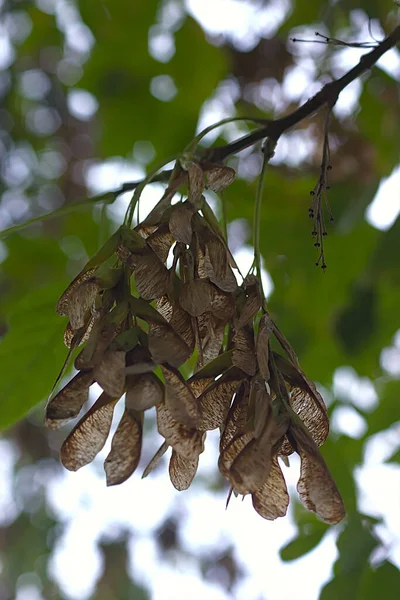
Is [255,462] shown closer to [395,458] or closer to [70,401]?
[70,401]

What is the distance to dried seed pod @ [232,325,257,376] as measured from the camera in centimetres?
64

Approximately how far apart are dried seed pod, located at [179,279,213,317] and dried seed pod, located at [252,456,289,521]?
173mm

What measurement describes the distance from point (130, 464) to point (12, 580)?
3.08 m

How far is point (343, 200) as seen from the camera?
1734 mm

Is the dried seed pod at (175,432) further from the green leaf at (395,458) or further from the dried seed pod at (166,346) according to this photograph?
the green leaf at (395,458)

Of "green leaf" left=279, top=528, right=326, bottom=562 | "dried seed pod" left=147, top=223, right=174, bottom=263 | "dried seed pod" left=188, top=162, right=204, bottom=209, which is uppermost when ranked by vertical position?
"dried seed pod" left=188, top=162, right=204, bottom=209

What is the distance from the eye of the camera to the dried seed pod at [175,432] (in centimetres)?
60

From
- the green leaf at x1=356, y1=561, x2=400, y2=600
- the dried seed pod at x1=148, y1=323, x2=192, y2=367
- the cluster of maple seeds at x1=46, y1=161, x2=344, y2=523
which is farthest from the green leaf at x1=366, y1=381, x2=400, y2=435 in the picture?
the dried seed pod at x1=148, y1=323, x2=192, y2=367

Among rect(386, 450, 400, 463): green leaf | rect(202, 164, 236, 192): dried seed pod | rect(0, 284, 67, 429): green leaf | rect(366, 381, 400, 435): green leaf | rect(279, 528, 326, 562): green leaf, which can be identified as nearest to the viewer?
rect(202, 164, 236, 192): dried seed pod

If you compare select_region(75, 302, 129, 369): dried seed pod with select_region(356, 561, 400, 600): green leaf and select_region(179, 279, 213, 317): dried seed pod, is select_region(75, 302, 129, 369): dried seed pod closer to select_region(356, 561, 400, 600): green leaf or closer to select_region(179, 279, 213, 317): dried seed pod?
select_region(179, 279, 213, 317): dried seed pod

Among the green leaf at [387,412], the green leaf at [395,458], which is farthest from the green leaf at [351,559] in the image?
the green leaf at [387,412]

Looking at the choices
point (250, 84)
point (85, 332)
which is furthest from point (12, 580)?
point (85, 332)

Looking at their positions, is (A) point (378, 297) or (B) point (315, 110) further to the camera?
(A) point (378, 297)

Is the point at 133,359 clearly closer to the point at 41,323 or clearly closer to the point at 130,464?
the point at 130,464
